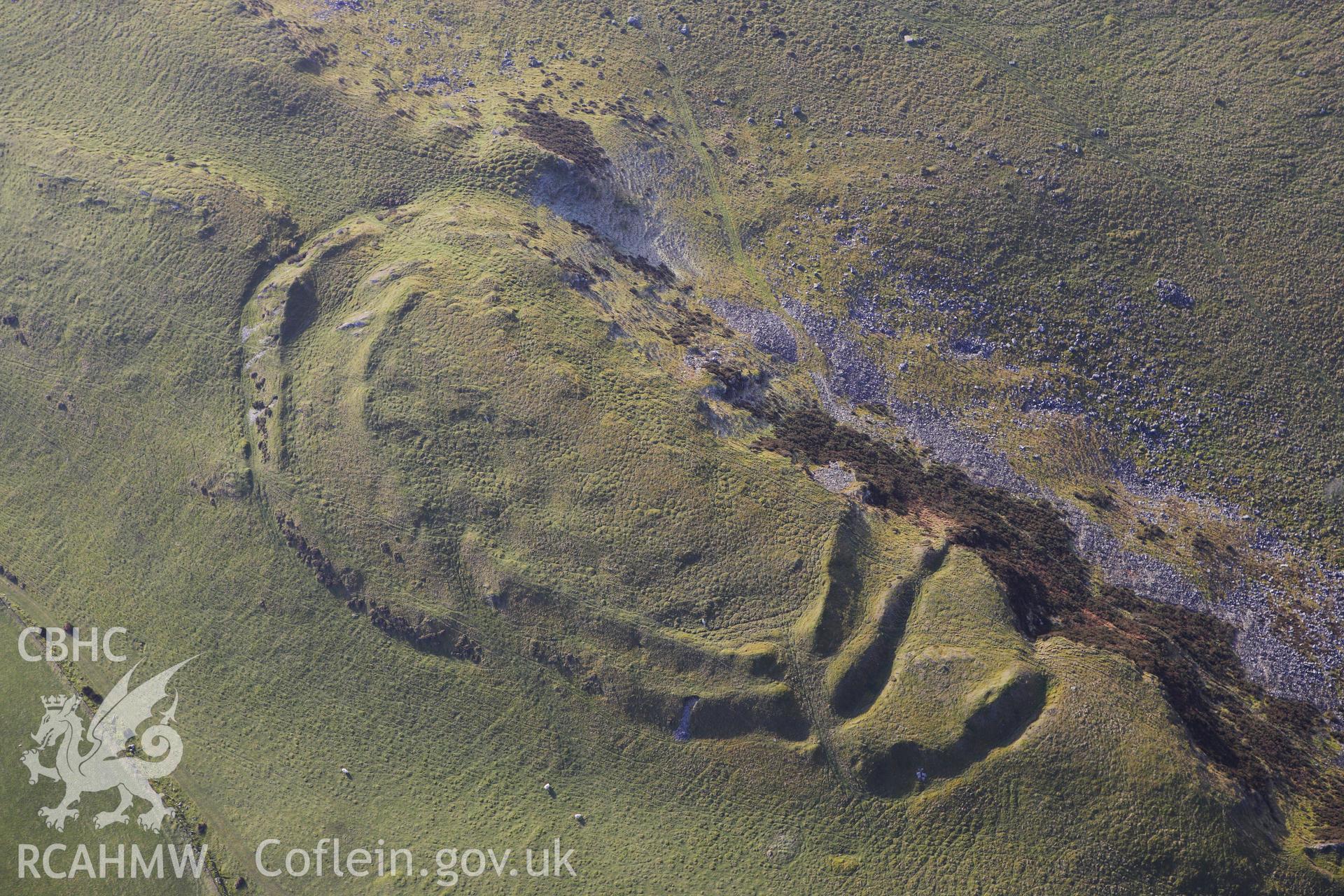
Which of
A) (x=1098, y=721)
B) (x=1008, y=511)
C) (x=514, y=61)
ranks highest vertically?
(x=514, y=61)

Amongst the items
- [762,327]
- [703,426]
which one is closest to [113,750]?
[703,426]

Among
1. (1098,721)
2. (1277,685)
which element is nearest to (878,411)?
(1098,721)

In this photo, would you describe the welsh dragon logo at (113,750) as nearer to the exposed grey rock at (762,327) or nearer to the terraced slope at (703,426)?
the terraced slope at (703,426)

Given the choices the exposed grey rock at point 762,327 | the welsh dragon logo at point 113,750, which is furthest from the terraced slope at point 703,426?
the welsh dragon logo at point 113,750

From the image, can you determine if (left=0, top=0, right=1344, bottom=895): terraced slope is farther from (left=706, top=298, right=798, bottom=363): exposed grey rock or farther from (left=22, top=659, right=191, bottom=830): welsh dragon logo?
(left=22, top=659, right=191, bottom=830): welsh dragon logo

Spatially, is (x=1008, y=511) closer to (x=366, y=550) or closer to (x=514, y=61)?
(x=366, y=550)

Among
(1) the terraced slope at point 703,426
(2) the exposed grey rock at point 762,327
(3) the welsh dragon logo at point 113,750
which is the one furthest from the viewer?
(2) the exposed grey rock at point 762,327
